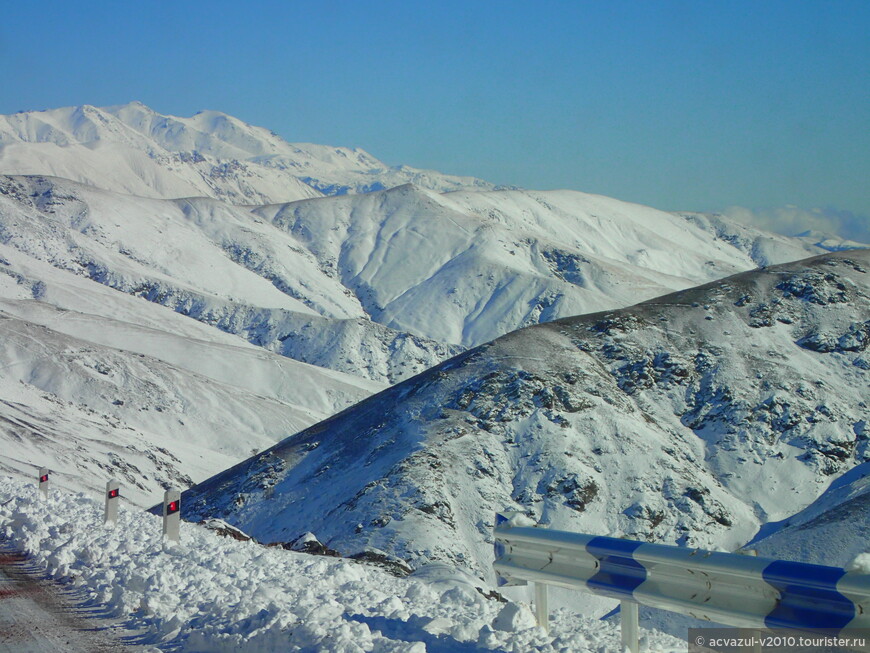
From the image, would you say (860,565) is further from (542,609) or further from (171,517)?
(171,517)

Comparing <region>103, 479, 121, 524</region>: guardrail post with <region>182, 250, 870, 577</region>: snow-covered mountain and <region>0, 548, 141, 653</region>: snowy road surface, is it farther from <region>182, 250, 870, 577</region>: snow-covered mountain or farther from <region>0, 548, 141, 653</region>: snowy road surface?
<region>182, 250, 870, 577</region>: snow-covered mountain

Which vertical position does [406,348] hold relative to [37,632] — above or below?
above

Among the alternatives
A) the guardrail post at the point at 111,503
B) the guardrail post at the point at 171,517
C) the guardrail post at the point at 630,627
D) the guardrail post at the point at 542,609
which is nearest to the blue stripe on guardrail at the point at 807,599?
the guardrail post at the point at 630,627

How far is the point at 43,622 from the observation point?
9727 millimetres

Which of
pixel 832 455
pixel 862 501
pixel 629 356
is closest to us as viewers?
pixel 862 501

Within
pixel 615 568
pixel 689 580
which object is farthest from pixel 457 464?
pixel 689 580

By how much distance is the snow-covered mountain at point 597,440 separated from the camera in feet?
169

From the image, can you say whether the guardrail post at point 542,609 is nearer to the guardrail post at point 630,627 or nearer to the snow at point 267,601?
the snow at point 267,601

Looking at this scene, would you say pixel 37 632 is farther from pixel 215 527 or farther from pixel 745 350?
pixel 745 350

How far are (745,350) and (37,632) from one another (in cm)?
6974

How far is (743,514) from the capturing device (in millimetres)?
56750

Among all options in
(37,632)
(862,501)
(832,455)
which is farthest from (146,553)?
(832,455)

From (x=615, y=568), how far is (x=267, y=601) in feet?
12.3

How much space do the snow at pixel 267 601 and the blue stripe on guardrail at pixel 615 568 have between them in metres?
0.49
